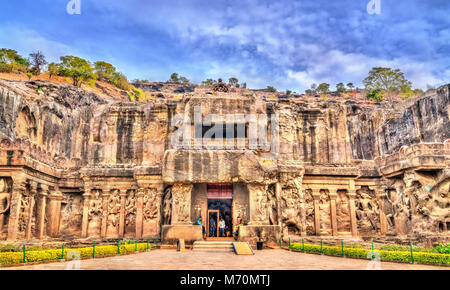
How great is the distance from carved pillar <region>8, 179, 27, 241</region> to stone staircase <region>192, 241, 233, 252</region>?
11.7 m

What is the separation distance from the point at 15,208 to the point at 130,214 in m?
7.13

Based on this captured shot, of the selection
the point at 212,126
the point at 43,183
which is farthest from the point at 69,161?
the point at 212,126

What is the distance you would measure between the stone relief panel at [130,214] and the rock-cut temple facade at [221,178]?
0.23 feet

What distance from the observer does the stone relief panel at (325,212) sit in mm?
24188

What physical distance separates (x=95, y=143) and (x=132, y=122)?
319 centimetres

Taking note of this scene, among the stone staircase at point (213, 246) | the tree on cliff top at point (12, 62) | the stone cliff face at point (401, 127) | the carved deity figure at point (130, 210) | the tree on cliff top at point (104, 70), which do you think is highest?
the tree on cliff top at point (104, 70)

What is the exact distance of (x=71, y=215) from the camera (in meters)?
25.9

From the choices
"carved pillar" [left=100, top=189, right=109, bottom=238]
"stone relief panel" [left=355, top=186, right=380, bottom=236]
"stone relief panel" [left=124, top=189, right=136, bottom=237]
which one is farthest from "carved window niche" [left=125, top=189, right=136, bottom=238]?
"stone relief panel" [left=355, top=186, right=380, bottom=236]

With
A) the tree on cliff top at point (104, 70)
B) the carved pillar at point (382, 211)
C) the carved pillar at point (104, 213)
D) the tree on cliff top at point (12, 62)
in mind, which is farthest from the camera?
the tree on cliff top at point (104, 70)

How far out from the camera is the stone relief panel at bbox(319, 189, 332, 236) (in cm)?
2419

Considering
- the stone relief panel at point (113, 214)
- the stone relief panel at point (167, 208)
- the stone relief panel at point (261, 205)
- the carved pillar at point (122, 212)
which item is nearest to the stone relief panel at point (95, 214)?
the stone relief panel at point (113, 214)

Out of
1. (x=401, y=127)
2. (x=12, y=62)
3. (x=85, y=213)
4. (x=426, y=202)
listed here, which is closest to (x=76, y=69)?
(x=12, y=62)

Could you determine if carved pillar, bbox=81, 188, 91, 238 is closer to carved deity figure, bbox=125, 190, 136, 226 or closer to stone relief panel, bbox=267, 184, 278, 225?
carved deity figure, bbox=125, 190, 136, 226

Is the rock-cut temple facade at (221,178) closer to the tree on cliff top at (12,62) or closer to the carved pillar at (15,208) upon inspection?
the carved pillar at (15,208)
